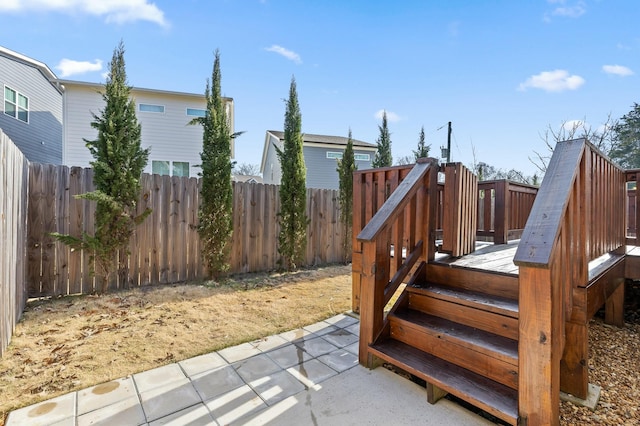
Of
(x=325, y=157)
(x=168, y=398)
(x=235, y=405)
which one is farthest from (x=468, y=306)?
(x=325, y=157)

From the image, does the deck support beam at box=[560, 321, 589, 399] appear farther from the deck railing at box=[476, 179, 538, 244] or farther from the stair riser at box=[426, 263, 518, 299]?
the deck railing at box=[476, 179, 538, 244]

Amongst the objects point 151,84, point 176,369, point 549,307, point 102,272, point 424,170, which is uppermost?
point 151,84

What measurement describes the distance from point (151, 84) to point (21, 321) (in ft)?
32.7

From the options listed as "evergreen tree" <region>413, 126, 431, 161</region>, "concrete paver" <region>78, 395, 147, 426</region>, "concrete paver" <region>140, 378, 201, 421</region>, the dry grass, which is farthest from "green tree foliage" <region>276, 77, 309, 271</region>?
"evergreen tree" <region>413, 126, 431, 161</region>

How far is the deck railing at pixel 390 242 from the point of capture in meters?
2.48

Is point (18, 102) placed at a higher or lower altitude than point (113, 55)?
higher

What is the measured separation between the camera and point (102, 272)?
451 centimetres

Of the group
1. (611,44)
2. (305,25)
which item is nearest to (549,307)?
(305,25)

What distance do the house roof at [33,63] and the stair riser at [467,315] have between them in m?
13.7

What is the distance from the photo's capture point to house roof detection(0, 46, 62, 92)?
945cm

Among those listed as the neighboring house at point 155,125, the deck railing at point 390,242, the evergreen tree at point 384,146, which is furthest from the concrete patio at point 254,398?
the neighboring house at point 155,125

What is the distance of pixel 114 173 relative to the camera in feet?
14.6

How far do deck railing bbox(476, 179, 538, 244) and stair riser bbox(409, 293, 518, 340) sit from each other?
2613mm

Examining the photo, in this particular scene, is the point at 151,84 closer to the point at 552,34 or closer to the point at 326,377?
the point at 326,377
